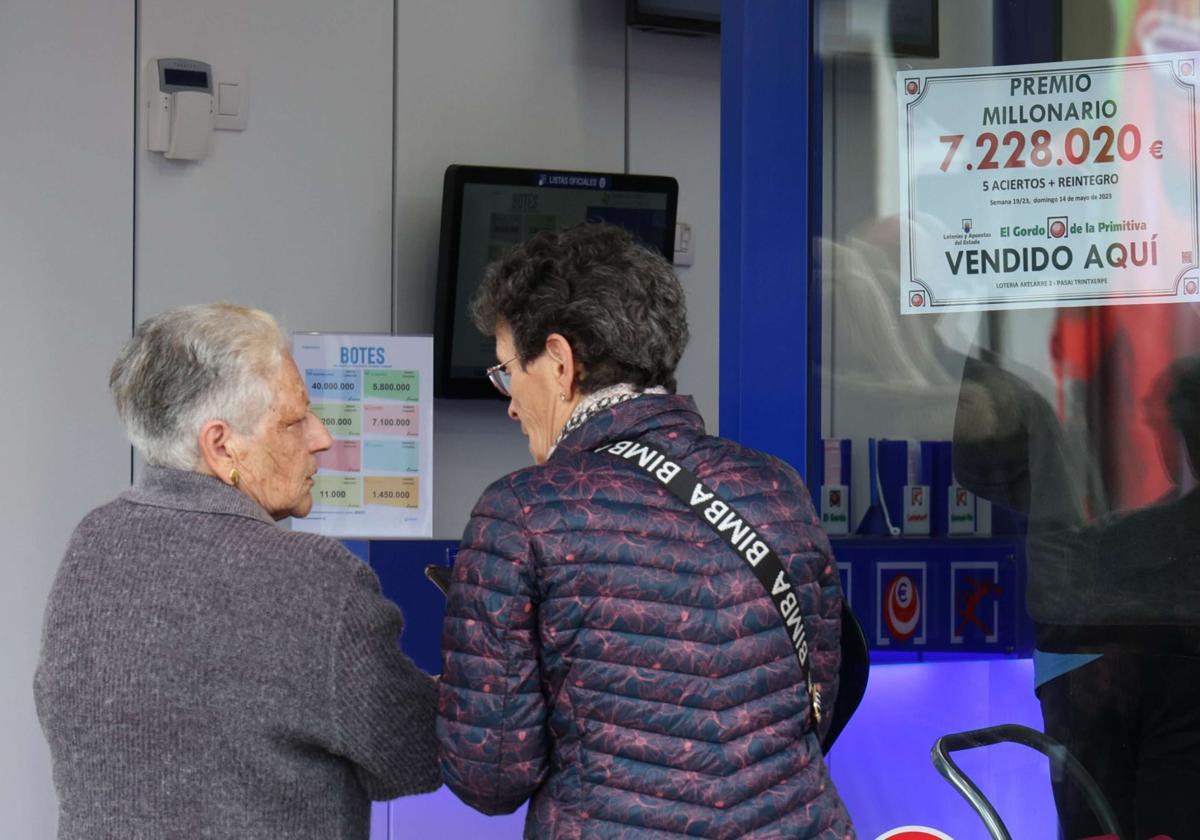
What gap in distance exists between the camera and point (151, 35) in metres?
4.17

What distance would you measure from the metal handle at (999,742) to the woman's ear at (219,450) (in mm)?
1180

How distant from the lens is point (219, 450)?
180 centimetres

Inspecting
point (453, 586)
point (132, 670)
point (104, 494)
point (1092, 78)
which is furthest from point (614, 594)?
point (104, 494)

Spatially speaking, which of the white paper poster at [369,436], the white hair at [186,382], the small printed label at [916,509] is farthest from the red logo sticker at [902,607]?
the white paper poster at [369,436]

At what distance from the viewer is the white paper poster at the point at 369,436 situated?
3.86 meters

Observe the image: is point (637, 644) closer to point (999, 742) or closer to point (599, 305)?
point (599, 305)

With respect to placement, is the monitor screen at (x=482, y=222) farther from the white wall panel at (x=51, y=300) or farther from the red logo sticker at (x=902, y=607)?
the red logo sticker at (x=902, y=607)

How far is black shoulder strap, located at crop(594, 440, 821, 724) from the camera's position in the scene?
1683mm

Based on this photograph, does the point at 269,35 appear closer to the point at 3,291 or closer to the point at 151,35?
the point at 151,35

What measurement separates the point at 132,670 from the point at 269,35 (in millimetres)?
2979

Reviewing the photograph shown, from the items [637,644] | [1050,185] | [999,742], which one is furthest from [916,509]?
[637,644]

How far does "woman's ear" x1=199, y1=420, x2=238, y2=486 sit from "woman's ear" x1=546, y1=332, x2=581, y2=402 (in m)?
0.39

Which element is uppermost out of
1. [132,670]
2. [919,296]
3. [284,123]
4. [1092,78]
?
[284,123]

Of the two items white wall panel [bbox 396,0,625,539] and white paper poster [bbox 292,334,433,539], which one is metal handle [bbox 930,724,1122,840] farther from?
white wall panel [bbox 396,0,625,539]
